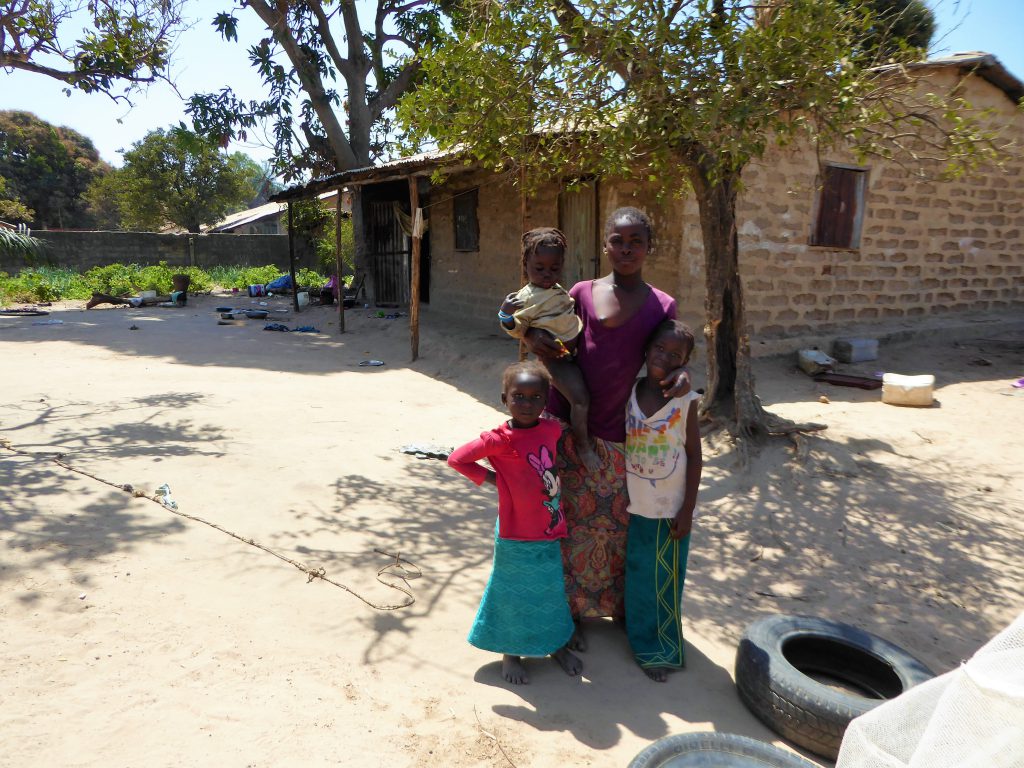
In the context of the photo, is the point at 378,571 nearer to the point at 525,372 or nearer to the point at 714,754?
the point at 525,372

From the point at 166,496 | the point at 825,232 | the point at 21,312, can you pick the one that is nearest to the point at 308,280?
the point at 21,312

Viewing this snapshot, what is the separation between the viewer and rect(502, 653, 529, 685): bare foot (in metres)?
2.57

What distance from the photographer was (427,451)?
5520 millimetres

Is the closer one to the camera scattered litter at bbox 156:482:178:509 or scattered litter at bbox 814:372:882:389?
scattered litter at bbox 156:482:178:509

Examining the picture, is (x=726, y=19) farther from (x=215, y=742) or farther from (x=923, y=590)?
(x=215, y=742)

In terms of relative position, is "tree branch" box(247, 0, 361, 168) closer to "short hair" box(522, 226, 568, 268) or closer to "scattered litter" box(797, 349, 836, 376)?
"scattered litter" box(797, 349, 836, 376)

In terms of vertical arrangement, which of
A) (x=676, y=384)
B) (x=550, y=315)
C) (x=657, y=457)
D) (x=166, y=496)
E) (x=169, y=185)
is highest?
(x=169, y=185)

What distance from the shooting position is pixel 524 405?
233cm

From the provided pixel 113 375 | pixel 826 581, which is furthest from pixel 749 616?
pixel 113 375

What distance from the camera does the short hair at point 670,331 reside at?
2.32 m

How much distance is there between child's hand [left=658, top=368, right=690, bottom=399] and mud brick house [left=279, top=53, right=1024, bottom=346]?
4680 mm

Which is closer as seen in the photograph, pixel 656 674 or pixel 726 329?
pixel 656 674

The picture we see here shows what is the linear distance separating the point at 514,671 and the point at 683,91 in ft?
11.2

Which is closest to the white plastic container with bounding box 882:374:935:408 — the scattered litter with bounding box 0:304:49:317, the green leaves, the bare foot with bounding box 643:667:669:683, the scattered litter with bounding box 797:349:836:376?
the scattered litter with bounding box 797:349:836:376
